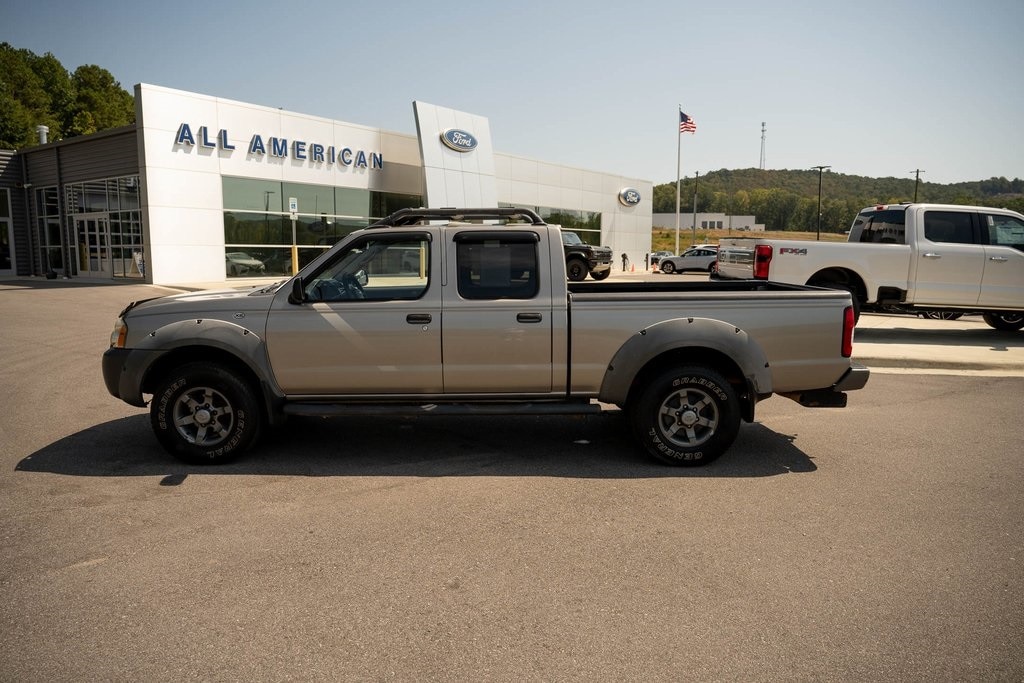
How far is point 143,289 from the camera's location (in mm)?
22891

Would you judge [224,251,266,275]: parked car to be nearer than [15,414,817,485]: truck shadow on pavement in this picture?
No

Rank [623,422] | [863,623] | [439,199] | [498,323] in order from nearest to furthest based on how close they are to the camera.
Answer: [863,623], [498,323], [623,422], [439,199]

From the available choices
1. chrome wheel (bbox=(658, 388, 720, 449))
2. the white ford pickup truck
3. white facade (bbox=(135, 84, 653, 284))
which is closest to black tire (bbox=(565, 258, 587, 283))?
white facade (bbox=(135, 84, 653, 284))

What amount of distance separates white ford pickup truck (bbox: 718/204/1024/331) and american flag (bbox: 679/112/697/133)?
34.0 metres

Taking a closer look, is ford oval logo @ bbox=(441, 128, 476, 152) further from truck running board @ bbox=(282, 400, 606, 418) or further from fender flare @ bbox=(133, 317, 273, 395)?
truck running board @ bbox=(282, 400, 606, 418)

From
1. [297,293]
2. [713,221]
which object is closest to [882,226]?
[297,293]

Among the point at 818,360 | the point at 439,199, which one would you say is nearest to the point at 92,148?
the point at 439,199

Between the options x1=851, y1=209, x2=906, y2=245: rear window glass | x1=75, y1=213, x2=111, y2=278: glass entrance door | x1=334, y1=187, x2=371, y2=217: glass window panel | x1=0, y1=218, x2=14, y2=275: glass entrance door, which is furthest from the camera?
x1=334, y1=187, x2=371, y2=217: glass window panel

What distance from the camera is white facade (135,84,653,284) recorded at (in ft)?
80.3

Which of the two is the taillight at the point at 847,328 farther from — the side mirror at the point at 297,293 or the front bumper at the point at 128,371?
the front bumper at the point at 128,371

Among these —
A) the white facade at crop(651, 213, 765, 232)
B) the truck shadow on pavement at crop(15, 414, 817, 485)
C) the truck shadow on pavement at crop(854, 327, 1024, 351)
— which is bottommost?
the truck shadow on pavement at crop(15, 414, 817, 485)

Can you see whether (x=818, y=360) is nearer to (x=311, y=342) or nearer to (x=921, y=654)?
(x=921, y=654)

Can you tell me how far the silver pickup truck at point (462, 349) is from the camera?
555cm

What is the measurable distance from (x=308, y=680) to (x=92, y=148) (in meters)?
29.5
